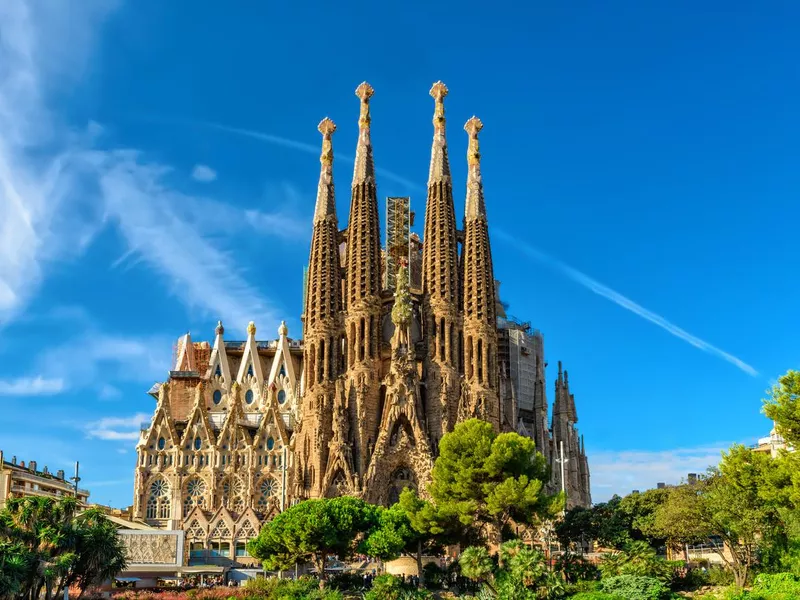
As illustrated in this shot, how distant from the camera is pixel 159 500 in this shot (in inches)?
2549

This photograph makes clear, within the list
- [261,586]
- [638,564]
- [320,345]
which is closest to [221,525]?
[320,345]

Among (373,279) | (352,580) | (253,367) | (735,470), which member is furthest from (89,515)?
(253,367)

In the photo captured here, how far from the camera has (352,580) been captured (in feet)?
134

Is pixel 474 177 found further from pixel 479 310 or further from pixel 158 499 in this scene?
pixel 158 499

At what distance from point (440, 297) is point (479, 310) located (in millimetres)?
2798

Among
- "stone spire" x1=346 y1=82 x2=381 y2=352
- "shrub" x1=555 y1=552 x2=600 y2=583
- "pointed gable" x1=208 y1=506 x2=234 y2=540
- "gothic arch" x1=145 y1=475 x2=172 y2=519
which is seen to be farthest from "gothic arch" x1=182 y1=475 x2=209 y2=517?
"shrub" x1=555 y1=552 x2=600 y2=583

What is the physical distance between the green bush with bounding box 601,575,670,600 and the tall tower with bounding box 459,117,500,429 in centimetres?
2434

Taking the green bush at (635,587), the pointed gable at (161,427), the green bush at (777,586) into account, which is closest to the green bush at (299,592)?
the green bush at (635,587)

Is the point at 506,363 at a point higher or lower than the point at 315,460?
higher

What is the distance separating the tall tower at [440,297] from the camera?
60812mm

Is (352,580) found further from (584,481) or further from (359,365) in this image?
(584,481)

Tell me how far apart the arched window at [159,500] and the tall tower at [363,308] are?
1464cm

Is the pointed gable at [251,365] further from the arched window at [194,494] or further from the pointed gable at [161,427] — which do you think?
the arched window at [194,494]

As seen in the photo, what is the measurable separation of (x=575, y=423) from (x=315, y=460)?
27.7 metres
